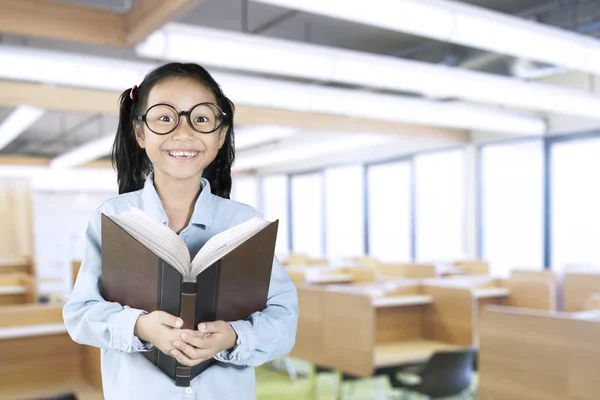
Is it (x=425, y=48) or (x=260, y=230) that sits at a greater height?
(x=425, y=48)

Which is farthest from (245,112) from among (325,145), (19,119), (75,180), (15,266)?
(75,180)

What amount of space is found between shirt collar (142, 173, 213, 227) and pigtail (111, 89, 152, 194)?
0.40 ft

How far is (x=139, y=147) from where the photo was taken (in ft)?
4.25

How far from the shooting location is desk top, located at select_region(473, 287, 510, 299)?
15.5ft

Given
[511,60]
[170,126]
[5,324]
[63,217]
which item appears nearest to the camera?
[170,126]

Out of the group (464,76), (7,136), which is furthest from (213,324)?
(7,136)

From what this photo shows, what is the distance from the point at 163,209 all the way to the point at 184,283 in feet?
0.83

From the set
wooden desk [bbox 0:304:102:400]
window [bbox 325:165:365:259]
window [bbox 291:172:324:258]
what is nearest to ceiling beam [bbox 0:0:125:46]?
wooden desk [bbox 0:304:102:400]

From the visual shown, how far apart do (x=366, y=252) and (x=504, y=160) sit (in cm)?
336

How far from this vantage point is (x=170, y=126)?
1.15m

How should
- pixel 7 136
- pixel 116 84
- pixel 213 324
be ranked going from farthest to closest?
pixel 7 136 → pixel 116 84 → pixel 213 324

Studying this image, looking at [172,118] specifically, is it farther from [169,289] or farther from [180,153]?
[169,289]

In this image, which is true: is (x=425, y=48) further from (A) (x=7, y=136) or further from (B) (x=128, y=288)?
(B) (x=128, y=288)

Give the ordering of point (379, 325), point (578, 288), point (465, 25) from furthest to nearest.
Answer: point (578, 288), point (379, 325), point (465, 25)
